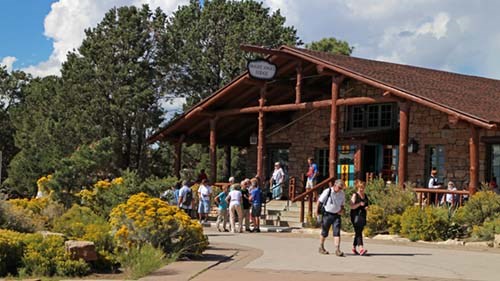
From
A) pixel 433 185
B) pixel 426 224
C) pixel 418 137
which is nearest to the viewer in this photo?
pixel 426 224

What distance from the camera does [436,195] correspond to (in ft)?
71.3

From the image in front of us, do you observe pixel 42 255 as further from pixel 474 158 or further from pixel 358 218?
pixel 474 158

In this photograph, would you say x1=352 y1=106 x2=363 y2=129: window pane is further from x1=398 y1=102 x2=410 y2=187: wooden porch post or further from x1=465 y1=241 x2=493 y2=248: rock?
x1=465 y1=241 x2=493 y2=248: rock

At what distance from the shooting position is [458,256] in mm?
15414

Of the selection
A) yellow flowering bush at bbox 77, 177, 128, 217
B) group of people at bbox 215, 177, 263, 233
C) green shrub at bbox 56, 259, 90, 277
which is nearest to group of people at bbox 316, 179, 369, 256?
yellow flowering bush at bbox 77, 177, 128, 217

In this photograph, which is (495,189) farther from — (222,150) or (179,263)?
(222,150)

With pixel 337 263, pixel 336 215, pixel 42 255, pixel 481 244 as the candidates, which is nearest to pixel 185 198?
pixel 336 215

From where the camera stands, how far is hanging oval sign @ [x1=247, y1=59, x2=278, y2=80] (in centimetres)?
2541

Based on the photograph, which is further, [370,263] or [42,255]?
[370,263]

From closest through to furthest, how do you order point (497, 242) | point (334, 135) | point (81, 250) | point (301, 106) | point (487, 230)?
point (81, 250) → point (497, 242) → point (487, 230) → point (334, 135) → point (301, 106)

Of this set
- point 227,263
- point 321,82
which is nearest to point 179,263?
point 227,263

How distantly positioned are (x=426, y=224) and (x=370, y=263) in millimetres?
5158

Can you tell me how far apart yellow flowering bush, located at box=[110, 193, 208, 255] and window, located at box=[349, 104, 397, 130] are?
48.9ft

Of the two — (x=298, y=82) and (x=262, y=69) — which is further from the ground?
(x=262, y=69)
